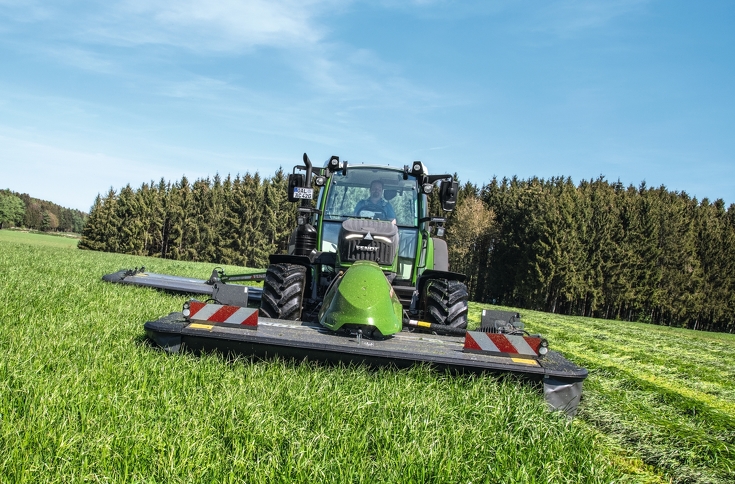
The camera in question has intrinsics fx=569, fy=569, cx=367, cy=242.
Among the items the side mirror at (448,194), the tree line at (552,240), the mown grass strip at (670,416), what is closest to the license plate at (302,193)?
the side mirror at (448,194)

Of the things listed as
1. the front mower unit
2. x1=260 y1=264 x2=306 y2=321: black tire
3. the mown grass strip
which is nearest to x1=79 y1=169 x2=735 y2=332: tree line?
the mown grass strip

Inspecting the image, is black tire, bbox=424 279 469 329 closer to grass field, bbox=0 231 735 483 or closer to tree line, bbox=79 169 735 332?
grass field, bbox=0 231 735 483

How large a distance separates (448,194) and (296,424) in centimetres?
435

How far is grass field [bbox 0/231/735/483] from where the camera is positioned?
106 inches

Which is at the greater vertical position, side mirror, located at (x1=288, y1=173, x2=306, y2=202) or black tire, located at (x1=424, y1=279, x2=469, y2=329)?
side mirror, located at (x1=288, y1=173, x2=306, y2=202)

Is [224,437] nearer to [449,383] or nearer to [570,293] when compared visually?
[449,383]

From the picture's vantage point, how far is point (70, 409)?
3117mm

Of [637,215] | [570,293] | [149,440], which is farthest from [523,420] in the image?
[637,215]

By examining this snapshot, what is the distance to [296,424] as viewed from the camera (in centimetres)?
325

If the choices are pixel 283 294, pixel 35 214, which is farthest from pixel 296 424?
pixel 35 214

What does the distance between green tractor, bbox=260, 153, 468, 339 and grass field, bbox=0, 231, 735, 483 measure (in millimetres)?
1229

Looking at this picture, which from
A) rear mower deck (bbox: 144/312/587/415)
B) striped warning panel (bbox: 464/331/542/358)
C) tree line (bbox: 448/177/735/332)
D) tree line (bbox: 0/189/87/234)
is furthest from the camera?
tree line (bbox: 0/189/87/234)

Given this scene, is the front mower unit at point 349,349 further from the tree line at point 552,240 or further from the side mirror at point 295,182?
the tree line at point 552,240

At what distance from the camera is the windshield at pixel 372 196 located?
24.1 feet
